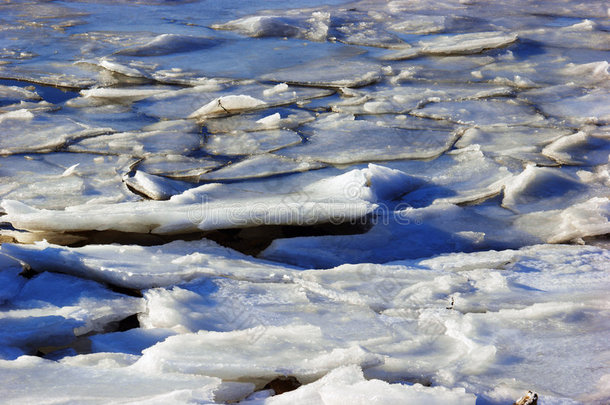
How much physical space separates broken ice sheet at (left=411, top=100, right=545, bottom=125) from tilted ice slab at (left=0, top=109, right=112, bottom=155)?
1659mm

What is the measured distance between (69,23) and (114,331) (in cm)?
505

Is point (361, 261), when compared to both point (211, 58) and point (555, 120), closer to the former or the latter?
point (555, 120)

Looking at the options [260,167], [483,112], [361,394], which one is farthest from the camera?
[483,112]

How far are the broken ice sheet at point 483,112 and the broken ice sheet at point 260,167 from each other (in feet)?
3.04

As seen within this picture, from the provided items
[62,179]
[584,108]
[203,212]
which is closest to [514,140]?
[584,108]

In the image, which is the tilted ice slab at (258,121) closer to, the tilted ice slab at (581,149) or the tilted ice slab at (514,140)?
the tilted ice slab at (514,140)

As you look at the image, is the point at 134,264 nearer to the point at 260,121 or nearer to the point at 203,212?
the point at 203,212

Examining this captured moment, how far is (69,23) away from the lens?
596 cm

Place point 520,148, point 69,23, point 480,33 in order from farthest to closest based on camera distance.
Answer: point 69,23 < point 480,33 < point 520,148

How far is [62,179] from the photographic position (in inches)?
103

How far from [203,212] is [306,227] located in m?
0.34

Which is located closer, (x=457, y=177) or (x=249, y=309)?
(x=249, y=309)

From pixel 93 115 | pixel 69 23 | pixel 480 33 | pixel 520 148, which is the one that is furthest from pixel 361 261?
pixel 69 23

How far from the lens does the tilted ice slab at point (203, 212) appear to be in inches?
79.7
